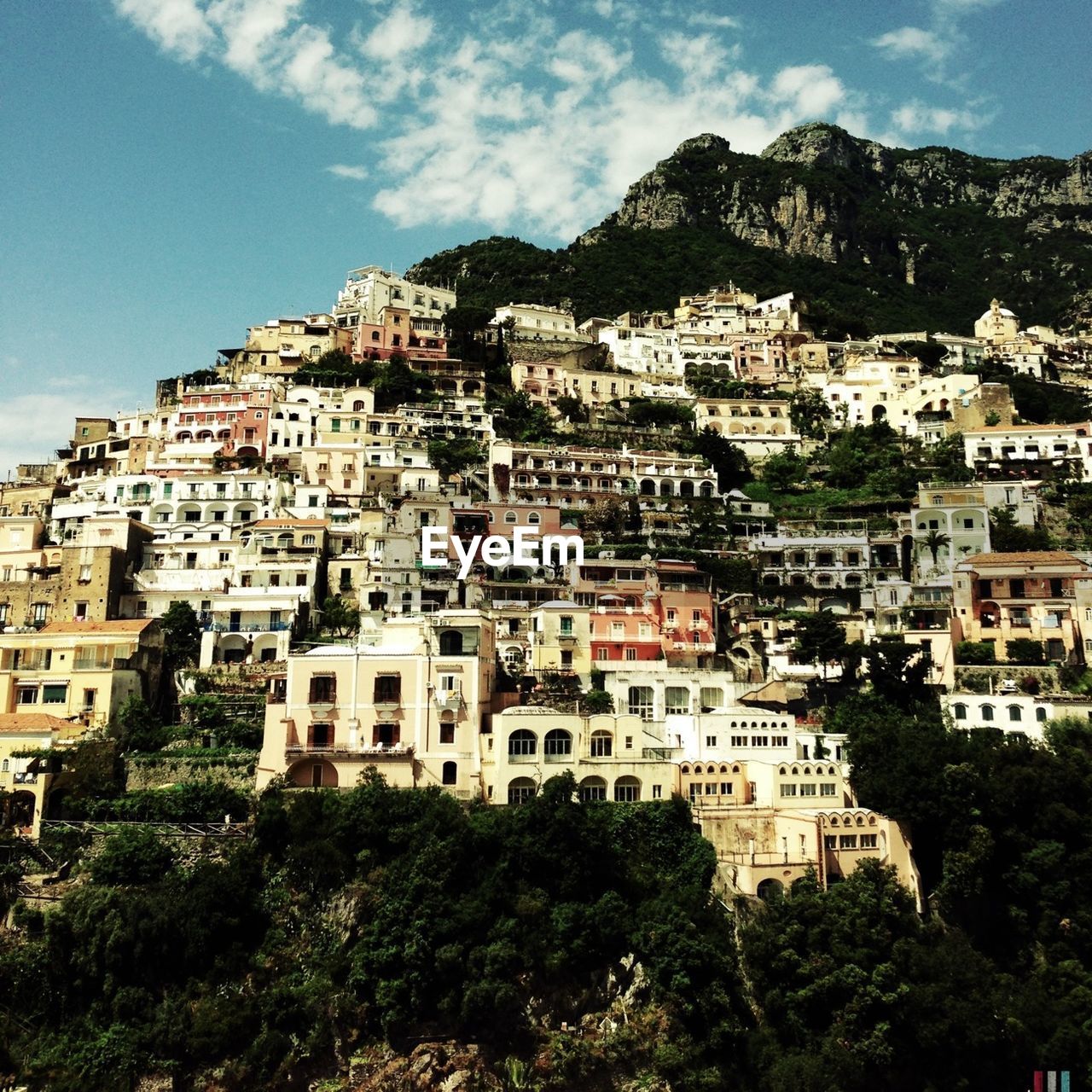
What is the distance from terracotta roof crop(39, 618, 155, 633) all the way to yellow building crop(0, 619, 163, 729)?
0.03m

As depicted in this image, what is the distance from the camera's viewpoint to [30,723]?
38.7 m

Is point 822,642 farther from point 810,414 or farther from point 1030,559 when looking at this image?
point 810,414

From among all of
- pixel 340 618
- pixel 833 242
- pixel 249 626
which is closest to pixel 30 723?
pixel 249 626

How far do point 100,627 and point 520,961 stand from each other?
22.0 m

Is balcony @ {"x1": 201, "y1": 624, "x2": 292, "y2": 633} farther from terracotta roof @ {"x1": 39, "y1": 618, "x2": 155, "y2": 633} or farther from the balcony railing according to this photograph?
terracotta roof @ {"x1": 39, "y1": 618, "x2": 155, "y2": 633}

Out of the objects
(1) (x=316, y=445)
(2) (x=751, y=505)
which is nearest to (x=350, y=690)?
(1) (x=316, y=445)

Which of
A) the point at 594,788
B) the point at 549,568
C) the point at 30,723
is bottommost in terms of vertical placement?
the point at 594,788

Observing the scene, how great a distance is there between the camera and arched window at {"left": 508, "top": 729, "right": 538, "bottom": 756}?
3866cm

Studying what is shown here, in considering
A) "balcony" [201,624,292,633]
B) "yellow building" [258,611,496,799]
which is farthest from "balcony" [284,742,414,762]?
"balcony" [201,624,292,633]

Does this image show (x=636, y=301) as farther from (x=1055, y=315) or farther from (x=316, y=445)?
Result: (x=316, y=445)

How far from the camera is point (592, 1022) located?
108ft

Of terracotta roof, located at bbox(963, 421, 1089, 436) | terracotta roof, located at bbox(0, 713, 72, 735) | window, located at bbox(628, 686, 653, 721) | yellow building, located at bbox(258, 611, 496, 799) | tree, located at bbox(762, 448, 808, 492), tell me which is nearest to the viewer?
yellow building, located at bbox(258, 611, 496, 799)

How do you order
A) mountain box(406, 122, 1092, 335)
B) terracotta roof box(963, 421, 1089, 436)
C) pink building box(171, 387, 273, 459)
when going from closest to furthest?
1. pink building box(171, 387, 273, 459)
2. terracotta roof box(963, 421, 1089, 436)
3. mountain box(406, 122, 1092, 335)

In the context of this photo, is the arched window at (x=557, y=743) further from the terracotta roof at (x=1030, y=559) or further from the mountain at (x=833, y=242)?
the mountain at (x=833, y=242)
